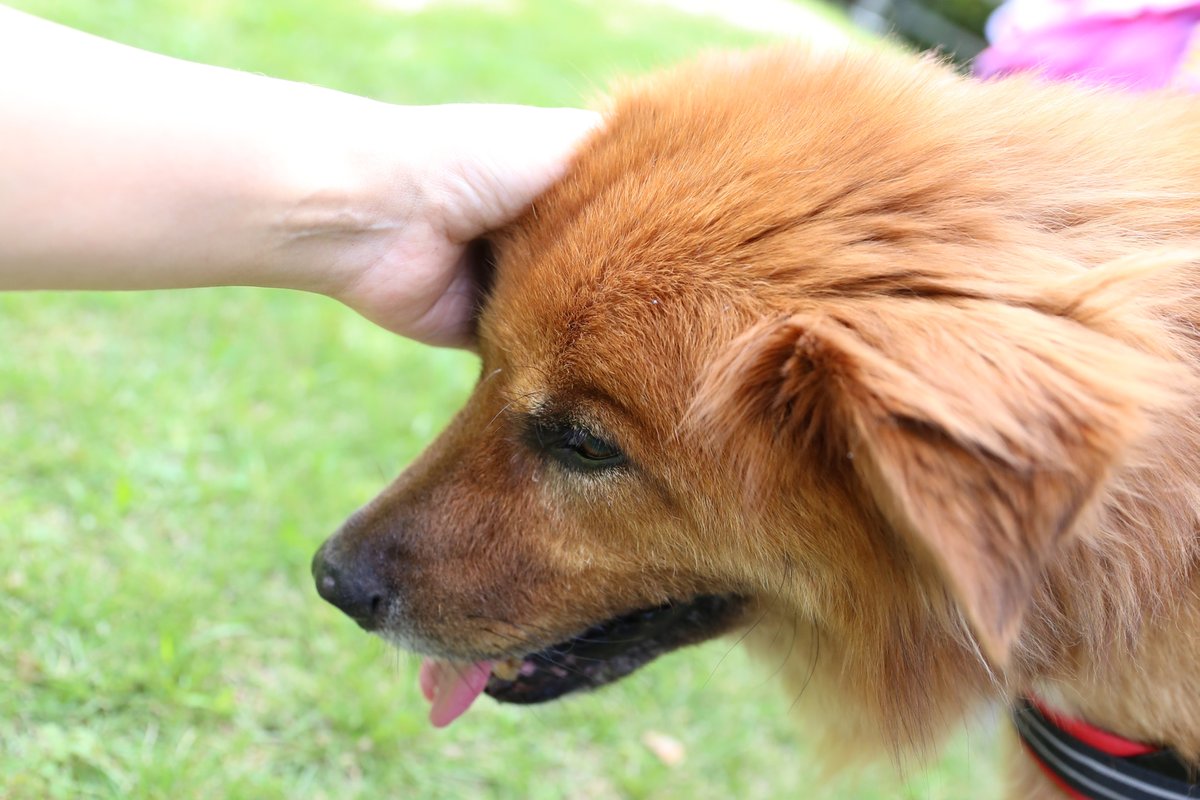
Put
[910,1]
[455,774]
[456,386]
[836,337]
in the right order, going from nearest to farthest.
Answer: [836,337] → [455,774] → [456,386] → [910,1]

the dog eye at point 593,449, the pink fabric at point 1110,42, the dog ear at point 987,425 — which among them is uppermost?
the pink fabric at point 1110,42

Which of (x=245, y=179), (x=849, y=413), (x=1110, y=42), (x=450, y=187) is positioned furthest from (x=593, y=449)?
(x=1110, y=42)

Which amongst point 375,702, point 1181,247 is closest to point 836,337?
point 1181,247

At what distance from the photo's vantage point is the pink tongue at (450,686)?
2264 mm

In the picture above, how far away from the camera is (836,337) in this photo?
1.41 metres

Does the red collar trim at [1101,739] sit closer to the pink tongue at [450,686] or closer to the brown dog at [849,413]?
the brown dog at [849,413]

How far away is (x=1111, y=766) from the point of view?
5.68ft

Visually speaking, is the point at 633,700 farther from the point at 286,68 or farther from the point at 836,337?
the point at 286,68

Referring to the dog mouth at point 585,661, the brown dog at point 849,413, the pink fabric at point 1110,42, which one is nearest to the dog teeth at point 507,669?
the dog mouth at point 585,661

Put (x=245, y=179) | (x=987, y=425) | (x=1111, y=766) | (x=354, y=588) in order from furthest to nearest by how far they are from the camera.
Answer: (x=354, y=588) → (x=245, y=179) → (x=1111, y=766) → (x=987, y=425)

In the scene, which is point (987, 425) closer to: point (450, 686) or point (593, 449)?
point (593, 449)

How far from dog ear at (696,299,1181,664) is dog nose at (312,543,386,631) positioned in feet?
3.67

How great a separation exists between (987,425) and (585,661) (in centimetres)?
123

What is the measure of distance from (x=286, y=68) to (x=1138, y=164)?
19.7 ft
